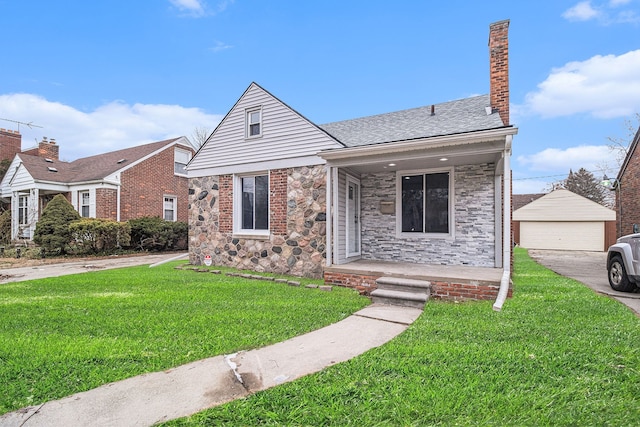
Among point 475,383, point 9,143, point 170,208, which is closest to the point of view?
point 475,383

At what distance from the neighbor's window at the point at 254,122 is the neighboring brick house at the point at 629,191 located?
51.8ft

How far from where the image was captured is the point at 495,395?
245 cm

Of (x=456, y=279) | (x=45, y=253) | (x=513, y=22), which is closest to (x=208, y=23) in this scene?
(x=513, y=22)

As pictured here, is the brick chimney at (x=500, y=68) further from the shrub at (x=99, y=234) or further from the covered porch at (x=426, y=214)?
the shrub at (x=99, y=234)

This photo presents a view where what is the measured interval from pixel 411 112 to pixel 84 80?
14307 millimetres

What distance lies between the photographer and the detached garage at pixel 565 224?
2028 centimetres

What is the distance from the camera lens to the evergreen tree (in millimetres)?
34812

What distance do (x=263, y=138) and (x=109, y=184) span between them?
32.7 feet

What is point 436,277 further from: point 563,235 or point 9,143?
point 9,143

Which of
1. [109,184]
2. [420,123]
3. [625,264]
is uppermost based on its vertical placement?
[420,123]

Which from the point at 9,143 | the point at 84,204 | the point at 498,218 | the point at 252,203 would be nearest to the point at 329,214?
the point at 252,203

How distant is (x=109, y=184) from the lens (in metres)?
14.5

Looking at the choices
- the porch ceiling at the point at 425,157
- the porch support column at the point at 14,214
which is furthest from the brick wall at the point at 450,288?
the porch support column at the point at 14,214

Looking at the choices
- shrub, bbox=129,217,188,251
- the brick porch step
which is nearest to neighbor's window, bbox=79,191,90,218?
shrub, bbox=129,217,188,251
